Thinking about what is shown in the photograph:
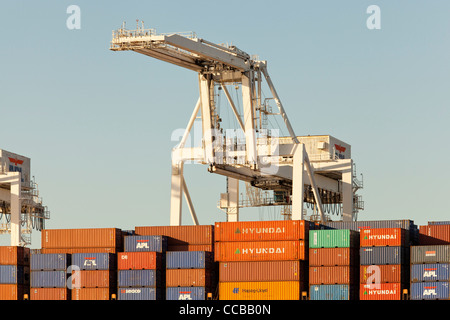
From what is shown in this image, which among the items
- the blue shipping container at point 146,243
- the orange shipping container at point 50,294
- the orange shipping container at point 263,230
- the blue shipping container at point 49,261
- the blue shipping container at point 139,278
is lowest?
the orange shipping container at point 50,294

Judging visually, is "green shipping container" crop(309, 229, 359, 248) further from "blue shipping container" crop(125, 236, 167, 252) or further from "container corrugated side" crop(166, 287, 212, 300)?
"blue shipping container" crop(125, 236, 167, 252)

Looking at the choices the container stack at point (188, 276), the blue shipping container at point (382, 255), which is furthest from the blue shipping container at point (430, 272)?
the container stack at point (188, 276)

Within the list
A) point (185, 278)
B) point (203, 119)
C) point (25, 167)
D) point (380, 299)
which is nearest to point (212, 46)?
point (203, 119)

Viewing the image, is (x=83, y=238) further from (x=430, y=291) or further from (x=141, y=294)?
(x=430, y=291)

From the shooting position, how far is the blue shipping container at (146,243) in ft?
273

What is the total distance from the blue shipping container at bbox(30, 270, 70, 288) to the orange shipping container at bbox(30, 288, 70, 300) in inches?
11.7

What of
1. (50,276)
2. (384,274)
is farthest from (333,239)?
(50,276)

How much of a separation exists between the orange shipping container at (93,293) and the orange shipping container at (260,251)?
8180 millimetres

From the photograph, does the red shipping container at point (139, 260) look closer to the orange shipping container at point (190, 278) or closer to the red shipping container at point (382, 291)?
the orange shipping container at point (190, 278)

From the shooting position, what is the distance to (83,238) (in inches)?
3410

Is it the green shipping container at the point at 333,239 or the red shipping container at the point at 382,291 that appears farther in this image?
the green shipping container at the point at 333,239

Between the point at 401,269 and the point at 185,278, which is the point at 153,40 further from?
the point at 401,269

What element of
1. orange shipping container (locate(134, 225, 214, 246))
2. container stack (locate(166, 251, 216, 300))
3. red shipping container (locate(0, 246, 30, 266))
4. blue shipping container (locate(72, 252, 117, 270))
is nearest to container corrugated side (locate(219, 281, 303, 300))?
container stack (locate(166, 251, 216, 300))
